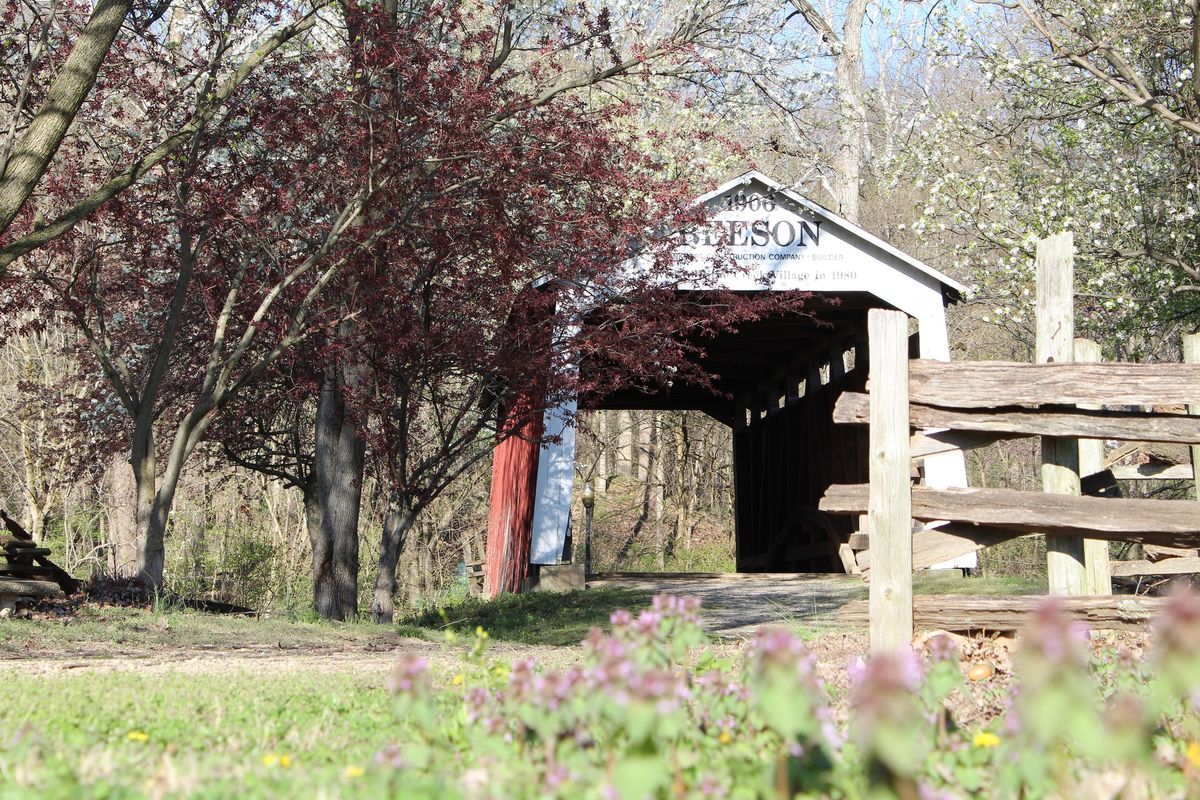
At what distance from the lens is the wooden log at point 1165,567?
9969 mm

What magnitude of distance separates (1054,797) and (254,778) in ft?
5.91

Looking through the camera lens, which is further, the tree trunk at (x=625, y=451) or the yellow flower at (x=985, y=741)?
the tree trunk at (x=625, y=451)

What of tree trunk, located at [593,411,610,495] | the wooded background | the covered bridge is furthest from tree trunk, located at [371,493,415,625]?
tree trunk, located at [593,411,610,495]

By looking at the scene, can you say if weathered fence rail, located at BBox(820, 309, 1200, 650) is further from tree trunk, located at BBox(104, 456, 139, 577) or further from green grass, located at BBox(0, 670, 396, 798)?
tree trunk, located at BBox(104, 456, 139, 577)

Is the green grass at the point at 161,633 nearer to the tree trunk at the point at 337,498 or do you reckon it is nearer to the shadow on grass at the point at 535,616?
the shadow on grass at the point at 535,616

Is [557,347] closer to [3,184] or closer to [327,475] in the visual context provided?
[327,475]

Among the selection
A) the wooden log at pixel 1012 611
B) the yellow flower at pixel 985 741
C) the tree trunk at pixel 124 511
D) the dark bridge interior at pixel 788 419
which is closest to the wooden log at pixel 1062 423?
the wooden log at pixel 1012 611

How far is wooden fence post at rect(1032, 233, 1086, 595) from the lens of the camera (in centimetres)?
647

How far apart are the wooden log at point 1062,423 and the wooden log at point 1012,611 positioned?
846 millimetres

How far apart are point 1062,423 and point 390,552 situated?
23.4 ft

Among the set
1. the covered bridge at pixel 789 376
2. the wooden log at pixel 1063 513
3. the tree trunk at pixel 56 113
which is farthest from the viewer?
the covered bridge at pixel 789 376

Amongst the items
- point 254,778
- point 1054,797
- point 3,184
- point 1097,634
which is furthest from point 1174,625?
point 3,184

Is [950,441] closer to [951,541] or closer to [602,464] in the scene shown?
[951,541]

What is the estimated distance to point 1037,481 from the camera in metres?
22.1
